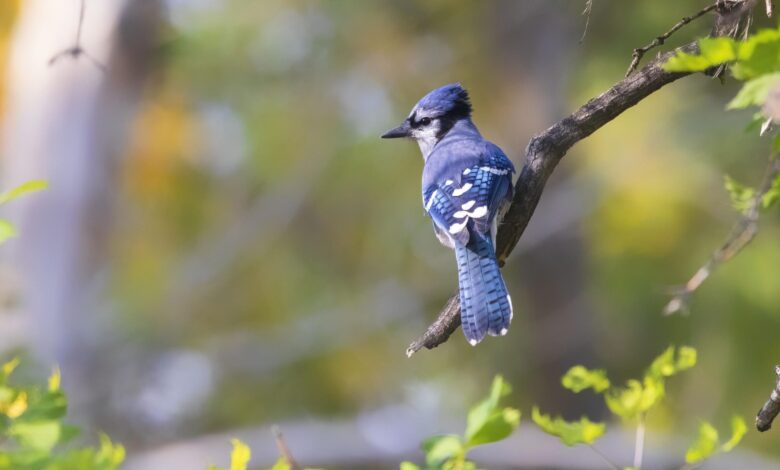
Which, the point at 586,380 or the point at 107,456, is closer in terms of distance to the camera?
the point at 107,456

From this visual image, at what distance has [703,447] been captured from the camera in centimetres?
125

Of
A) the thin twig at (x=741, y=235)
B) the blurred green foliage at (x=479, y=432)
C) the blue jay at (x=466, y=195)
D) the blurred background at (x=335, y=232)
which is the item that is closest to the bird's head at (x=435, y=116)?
the blue jay at (x=466, y=195)

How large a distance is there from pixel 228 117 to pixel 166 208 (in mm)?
959

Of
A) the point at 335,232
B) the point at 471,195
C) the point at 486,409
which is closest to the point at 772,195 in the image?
the point at 486,409

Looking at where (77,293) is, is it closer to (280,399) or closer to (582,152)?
(280,399)

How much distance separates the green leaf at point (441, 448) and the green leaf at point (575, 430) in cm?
18

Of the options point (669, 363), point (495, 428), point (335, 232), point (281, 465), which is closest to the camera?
point (495, 428)

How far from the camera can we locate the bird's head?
11.0 ft

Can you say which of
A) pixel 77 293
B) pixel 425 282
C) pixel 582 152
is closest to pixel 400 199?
pixel 425 282

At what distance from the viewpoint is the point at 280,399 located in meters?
7.47

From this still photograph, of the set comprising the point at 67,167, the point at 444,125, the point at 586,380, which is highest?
the point at 67,167

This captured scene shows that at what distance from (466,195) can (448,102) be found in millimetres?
765

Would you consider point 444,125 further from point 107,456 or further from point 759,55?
point 107,456

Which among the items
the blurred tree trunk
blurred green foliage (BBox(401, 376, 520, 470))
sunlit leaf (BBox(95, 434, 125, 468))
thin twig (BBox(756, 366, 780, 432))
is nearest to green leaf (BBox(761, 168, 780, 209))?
thin twig (BBox(756, 366, 780, 432))
